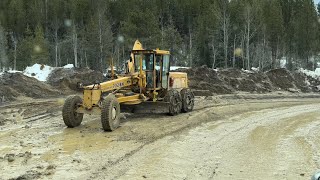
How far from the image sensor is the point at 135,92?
14836mm

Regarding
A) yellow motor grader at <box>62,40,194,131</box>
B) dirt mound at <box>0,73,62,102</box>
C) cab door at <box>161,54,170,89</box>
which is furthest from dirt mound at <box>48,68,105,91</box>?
cab door at <box>161,54,170,89</box>

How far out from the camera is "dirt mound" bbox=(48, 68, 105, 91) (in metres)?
A: 28.7

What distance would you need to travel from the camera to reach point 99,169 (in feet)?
26.6

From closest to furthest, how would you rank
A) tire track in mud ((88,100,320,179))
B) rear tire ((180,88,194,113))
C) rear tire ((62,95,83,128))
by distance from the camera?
1. tire track in mud ((88,100,320,179))
2. rear tire ((62,95,83,128))
3. rear tire ((180,88,194,113))

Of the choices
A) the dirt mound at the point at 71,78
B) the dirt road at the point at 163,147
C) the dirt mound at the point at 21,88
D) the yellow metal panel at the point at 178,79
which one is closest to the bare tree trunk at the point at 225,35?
the dirt mound at the point at 71,78

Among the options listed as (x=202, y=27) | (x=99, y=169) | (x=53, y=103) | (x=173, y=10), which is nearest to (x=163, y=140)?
(x=99, y=169)

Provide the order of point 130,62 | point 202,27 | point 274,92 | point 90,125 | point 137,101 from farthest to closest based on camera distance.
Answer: point 202,27 → point 274,92 → point 130,62 → point 137,101 → point 90,125

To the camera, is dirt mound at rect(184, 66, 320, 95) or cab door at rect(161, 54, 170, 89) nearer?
cab door at rect(161, 54, 170, 89)

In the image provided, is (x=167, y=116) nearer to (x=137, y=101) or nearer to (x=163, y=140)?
(x=137, y=101)

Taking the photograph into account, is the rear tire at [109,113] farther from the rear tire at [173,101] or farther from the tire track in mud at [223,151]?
the rear tire at [173,101]

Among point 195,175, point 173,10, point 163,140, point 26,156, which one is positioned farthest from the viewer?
point 173,10

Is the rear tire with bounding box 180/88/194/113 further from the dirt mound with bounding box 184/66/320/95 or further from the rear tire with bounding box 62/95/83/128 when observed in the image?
the dirt mound with bounding box 184/66/320/95

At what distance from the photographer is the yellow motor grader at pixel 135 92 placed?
12398mm

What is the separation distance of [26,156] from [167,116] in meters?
7.25
